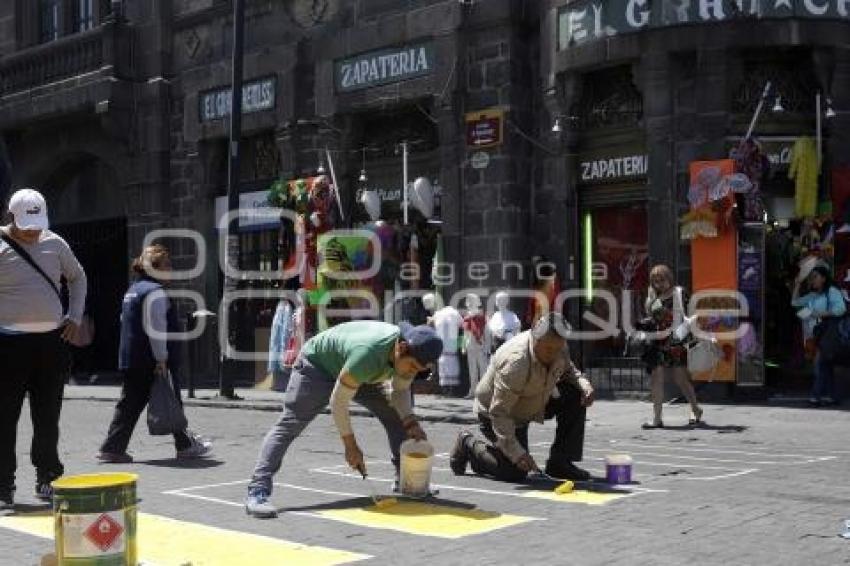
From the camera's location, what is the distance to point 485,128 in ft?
55.8

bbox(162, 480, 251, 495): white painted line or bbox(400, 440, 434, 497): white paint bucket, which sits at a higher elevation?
bbox(400, 440, 434, 497): white paint bucket

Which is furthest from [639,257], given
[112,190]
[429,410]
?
[112,190]

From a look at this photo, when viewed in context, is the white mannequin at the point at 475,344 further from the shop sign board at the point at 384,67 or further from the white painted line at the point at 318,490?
the white painted line at the point at 318,490

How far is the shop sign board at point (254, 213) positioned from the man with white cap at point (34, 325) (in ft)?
43.2

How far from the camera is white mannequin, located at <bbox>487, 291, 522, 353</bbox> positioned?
15562 millimetres

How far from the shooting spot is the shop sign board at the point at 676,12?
14.2 meters

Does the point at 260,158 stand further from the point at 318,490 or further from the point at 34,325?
the point at 34,325

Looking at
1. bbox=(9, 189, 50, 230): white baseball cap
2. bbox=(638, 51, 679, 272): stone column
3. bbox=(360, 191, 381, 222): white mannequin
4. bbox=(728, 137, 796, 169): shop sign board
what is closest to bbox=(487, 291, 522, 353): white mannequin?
bbox=(638, 51, 679, 272): stone column

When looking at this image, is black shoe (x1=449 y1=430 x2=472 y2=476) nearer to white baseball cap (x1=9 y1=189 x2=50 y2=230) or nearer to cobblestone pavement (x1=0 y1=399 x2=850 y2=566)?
cobblestone pavement (x1=0 y1=399 x2=850 y2=566)

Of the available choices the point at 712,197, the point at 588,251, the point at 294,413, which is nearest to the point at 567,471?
the point at 294,413

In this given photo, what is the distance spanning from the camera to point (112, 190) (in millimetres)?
25062

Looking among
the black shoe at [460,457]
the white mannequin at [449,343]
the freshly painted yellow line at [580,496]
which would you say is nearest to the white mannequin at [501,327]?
the white mannequin at [449,343]

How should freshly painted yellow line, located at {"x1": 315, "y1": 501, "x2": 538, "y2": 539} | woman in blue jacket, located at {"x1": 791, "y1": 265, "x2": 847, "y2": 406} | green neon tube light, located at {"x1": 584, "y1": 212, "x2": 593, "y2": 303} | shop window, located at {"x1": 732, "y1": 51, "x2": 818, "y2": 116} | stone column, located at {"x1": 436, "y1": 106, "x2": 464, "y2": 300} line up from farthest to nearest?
stone column, located at {"x1": 436, "y1": 106, "x2": 464, "y2": 300} < green neon tube light, located at {"x1": 584, "y1": 212, "x2": 593, "y2": 303} < shop window, located at {"x1": 732, "y1": 51, "x2": 818, "y2": 116} < woman in blue jacket, located at {"x1": 791, "y1": 265, "x2": 847, "y2": 406} < freshly painted yellow line, located at {"x1": 315, "y1": 501, "x2": 538, "y2": 539}

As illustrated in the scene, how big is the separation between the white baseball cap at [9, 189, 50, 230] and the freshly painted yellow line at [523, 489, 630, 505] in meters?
3.78
